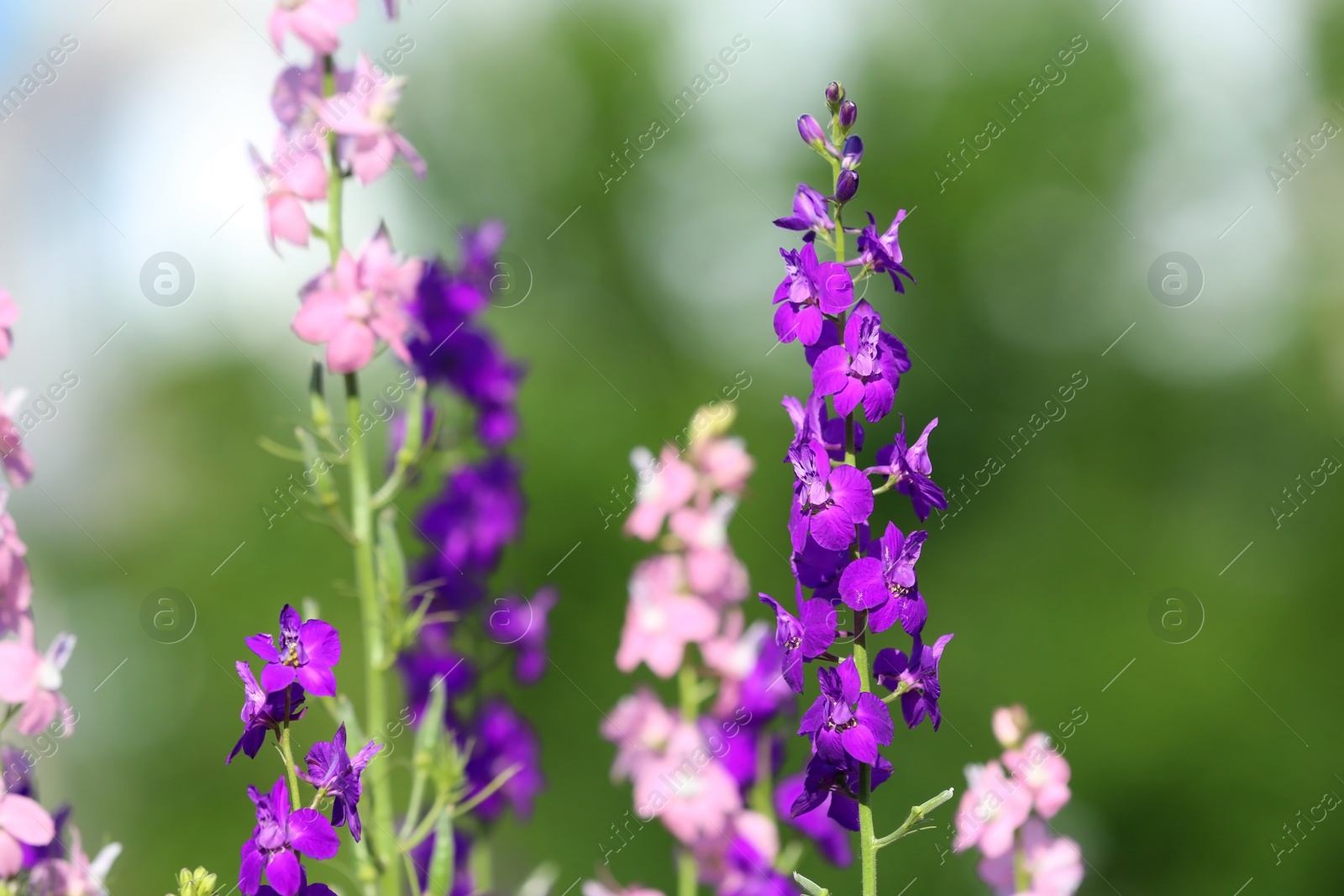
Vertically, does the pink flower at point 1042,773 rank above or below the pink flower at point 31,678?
above

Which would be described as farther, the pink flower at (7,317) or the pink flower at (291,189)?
the pink flower at (291,189)

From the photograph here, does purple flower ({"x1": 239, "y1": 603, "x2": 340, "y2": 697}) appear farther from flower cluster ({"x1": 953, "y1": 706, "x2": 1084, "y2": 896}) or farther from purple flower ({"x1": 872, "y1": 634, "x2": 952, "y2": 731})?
flower cluster ({"x1": 953, "y1": 706, "x2": 1084, "y2": 896})

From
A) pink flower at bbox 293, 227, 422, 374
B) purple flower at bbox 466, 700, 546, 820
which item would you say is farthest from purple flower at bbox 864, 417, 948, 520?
purple flower at bbox 466, 700, 546, 820

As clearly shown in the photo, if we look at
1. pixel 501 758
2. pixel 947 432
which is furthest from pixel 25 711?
pixel 947 432

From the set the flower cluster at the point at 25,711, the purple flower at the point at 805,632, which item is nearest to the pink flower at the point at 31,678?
the flower cluster at the point at 25,711

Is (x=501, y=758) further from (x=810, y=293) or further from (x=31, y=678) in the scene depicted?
(x=810, y=293)

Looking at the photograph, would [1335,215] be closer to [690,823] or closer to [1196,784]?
[1196,784]

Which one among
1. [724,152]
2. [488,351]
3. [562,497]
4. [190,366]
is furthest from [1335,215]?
[190,366]

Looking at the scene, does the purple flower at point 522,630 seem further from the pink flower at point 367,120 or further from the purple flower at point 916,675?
the purple flower at point 916,675
